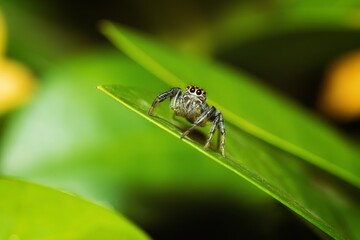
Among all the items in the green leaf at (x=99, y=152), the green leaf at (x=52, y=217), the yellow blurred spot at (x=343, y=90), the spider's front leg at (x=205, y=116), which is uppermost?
the yellow blurred spot at (x=343, y=90)

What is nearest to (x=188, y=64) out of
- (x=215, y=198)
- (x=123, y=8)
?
(x=215, y=198)

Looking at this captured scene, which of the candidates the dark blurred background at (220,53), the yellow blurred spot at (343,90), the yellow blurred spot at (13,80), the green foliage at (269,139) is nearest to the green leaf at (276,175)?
the green foliage at (269,139)

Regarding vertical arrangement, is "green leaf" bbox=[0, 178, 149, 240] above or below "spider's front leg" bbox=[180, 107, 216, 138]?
below

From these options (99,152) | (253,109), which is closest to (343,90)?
(253,109)

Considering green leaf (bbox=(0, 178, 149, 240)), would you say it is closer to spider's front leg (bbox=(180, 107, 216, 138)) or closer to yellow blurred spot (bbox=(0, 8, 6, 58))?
spider's front leg (bbox=(180, 107, 216, 138))

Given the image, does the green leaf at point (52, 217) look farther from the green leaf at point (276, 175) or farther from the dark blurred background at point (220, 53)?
the dark blurred background at point (220, 53)

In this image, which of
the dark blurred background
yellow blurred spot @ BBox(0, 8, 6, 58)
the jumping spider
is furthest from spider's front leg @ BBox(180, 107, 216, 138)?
yellow blurred spot @ BBox(0, 8, 6, 58)
